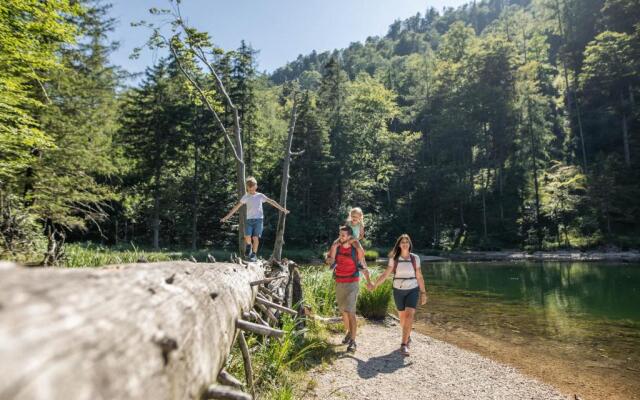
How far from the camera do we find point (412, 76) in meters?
63.1

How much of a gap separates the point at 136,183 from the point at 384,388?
2729 centimetres

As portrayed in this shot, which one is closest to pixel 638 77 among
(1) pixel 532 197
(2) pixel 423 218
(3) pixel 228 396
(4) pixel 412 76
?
(1) pixel 532 197

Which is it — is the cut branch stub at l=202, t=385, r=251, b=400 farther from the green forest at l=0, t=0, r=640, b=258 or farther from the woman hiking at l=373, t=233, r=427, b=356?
the green forest at l=0, t=0, r=640, b=258

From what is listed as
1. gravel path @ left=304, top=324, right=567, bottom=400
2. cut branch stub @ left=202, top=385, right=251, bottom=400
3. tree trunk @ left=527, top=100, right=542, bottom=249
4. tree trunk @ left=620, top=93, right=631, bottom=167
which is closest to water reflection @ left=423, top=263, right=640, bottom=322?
gravel path @ left=304, top=324, right=567, bottom=400

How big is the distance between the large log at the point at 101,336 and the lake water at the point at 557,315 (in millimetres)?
6898

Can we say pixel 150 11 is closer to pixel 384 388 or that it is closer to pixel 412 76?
pixel 384 388

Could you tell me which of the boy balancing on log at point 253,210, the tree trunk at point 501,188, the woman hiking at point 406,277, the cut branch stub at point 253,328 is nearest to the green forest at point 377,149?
the tree trunk at point 501,188

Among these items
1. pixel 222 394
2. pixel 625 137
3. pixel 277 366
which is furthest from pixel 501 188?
pixel 222 394

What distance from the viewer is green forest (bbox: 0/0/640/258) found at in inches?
792

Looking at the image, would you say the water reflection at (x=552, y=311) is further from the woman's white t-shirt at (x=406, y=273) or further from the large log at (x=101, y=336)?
the large log at (x=101, y=336)

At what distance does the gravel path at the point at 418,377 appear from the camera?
17.3 feet

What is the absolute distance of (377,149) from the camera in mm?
45375

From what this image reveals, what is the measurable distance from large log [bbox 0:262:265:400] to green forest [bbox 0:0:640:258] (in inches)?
514

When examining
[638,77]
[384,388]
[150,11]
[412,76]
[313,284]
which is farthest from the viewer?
[412,76]
